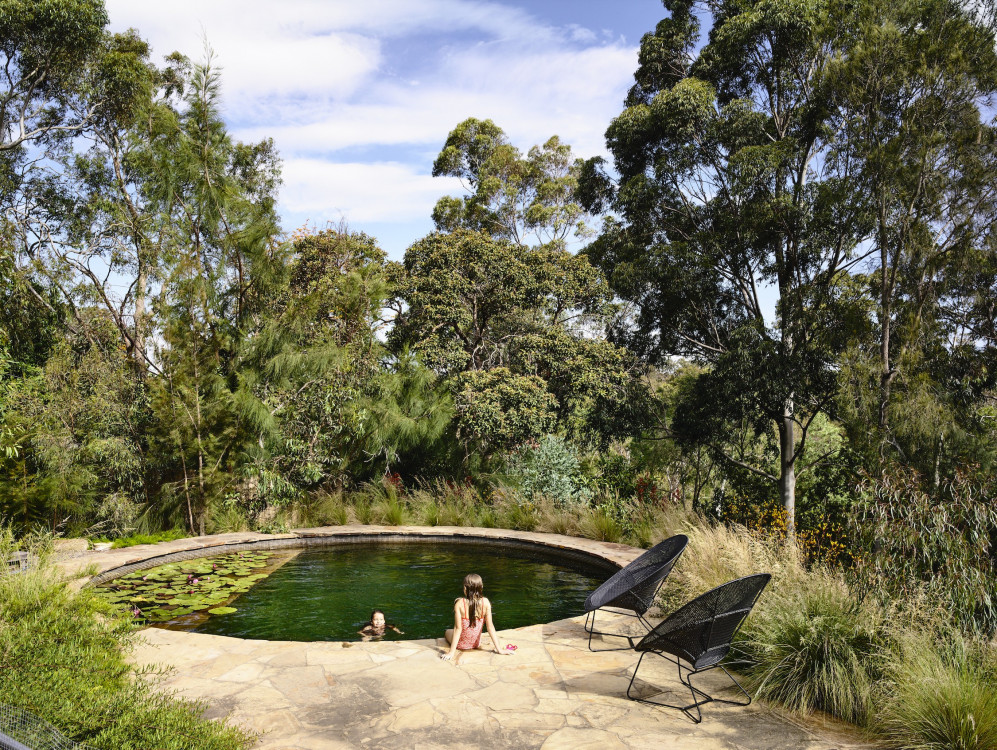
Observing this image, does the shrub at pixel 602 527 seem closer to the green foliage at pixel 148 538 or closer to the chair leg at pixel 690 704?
the chair leg at pixel 690 704

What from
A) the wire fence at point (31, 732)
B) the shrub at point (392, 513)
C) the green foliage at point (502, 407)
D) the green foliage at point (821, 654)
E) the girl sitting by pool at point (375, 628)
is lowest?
the girl sitting by pool at point (375, 628)

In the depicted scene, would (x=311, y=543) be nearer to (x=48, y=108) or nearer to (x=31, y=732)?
(x=31, y=732)

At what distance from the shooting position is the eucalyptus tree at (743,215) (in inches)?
314

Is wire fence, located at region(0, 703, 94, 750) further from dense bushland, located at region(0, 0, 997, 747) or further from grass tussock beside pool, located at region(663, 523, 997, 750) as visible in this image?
grass tussock beside pool, located at region(663, 523, 997, 750)

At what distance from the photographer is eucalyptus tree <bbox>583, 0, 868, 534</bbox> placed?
26.2ft

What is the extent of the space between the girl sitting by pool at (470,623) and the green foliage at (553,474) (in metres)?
5.50

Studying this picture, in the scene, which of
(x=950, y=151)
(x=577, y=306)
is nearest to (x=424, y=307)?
(x=577, y=306)

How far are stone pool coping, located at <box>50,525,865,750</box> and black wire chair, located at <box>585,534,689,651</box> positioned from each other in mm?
352

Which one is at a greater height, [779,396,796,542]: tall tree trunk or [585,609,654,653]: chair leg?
[779,396,796,542]: tall tree trunk

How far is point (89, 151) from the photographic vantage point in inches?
589

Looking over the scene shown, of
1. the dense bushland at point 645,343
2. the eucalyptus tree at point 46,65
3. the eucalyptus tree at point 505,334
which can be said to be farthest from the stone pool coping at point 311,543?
the eucalyptus tree at point 46,65

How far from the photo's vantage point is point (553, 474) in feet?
35.1

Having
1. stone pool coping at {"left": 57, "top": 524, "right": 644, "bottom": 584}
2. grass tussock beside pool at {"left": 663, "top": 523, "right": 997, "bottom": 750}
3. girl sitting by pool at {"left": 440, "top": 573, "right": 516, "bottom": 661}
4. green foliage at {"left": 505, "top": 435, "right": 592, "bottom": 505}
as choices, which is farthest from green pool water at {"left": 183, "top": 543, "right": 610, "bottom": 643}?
grass tussock beside pool at {"left": 663, "top": 523, "right": 997, "bottom": 750}

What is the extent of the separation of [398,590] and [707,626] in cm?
471
